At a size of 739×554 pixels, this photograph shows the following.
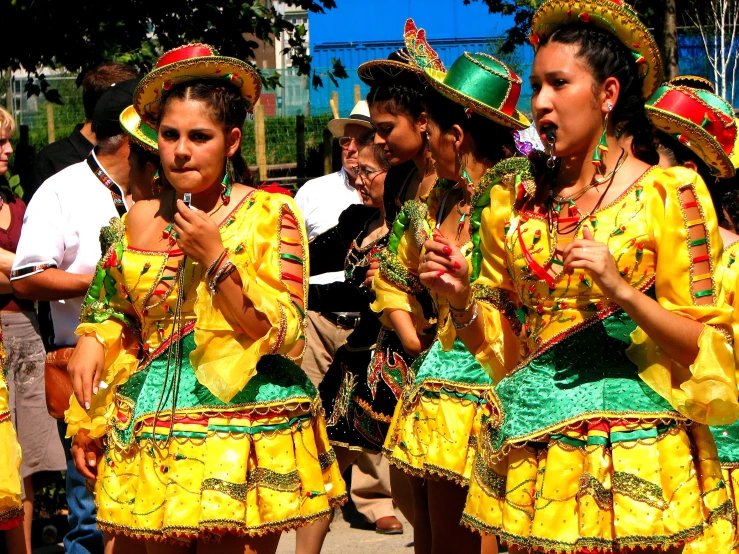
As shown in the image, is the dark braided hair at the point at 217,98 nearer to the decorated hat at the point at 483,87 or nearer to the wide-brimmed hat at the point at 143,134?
the wide-brimmed hat at the point at 143,134

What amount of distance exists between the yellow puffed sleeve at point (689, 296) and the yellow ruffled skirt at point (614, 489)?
0.40 ft

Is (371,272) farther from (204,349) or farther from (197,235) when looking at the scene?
(197,235)

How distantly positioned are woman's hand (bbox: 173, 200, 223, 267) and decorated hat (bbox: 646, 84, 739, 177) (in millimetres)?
1730

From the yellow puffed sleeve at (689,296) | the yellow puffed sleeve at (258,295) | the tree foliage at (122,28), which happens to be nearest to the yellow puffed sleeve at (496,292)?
the yellow puffed sleeve at (689,296)

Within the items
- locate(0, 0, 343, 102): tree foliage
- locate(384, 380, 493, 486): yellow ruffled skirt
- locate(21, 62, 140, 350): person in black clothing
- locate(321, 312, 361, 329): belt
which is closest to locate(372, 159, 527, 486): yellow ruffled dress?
locate(384, 380, 493, 486): yellow ruffled skirt

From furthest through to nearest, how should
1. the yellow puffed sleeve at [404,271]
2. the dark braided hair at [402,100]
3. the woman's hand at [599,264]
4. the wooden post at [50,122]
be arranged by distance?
the wooden post at [50,122] → the dark braided hair at [402,100] → the yellow puffed sleeve at [404,271] → the woman's hand at [599,264]

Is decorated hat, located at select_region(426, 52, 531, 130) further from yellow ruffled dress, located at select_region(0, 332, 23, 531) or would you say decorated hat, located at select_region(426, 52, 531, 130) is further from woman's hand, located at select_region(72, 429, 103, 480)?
yellow ruffled dress, located at select_region(0, 332, 23, 531)

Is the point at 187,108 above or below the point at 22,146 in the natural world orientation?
below

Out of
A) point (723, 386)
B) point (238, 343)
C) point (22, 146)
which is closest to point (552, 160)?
point (723, 386)

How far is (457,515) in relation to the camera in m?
4.38

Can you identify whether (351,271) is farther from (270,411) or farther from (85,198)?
(270,411)

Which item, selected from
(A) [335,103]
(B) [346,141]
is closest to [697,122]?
(B) [346,141]

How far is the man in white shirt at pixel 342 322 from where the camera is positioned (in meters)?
6.95

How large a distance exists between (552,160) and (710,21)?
27338 millimetres
